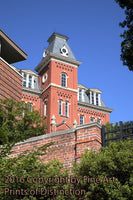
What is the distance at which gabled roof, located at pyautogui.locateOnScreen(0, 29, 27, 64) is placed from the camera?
1501cm

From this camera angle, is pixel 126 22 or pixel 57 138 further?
pixel 126 22

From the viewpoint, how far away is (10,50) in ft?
52.2

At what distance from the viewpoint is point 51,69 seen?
127 ft

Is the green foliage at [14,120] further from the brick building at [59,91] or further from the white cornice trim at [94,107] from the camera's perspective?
the white cornice trim at [94,107]

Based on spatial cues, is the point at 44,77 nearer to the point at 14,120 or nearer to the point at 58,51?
the point at 58,51

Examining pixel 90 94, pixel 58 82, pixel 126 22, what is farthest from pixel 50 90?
pixel 126 22

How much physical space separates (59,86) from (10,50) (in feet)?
74.3

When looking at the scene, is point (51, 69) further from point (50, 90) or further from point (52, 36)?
point (52, 36)

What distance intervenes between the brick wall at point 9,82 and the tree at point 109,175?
24.9ft

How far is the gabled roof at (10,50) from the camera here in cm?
1501

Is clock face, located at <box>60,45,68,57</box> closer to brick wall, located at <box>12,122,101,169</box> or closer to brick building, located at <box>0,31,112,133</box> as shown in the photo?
brick building, located at <box>0,31,112,133</box>

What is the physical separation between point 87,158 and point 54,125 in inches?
1089

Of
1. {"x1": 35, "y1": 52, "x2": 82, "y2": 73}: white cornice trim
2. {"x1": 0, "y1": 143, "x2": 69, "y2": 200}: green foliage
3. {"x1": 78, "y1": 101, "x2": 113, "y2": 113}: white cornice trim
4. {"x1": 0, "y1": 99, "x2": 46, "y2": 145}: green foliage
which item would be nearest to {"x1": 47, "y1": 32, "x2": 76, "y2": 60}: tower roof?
{"x1": 35, "y1": 52, "x2": 82, "y2": 73}: white cornice trim

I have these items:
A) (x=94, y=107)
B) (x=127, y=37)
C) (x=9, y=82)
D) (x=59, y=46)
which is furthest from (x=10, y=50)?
(x=94, y=107)
